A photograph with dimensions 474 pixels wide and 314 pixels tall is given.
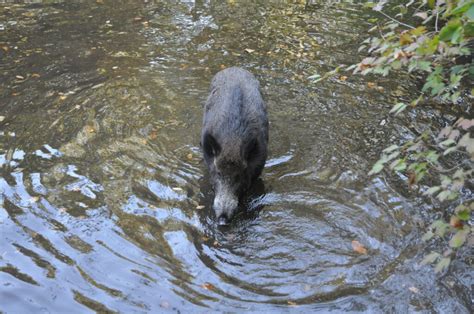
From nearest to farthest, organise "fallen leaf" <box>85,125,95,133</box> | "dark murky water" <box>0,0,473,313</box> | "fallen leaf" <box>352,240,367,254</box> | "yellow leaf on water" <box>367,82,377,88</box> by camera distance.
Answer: "dark murky water" <box>0,0,473,313</box> → "fallen leaf" <box>352,240,367,254</box> → "fallen leaf" <box>85,125,95,133</box> → "yellow leaf on water" <box>367,82,377,88</box>

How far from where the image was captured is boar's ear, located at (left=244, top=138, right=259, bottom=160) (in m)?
6.65

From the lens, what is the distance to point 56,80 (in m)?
9.96

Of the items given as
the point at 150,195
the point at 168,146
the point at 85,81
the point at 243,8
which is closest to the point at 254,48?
the point at 243,8

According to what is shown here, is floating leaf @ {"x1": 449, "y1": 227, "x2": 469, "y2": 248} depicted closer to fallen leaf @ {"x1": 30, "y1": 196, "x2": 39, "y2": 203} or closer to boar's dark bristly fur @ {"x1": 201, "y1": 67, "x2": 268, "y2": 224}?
boar's dark bristly fur @ {"x1": 201, "y1": 67, "x2": 268, "y2": 224}

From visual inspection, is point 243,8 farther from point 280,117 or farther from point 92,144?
point 92,144

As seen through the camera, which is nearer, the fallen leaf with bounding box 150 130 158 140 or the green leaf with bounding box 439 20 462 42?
the green leaf with bounding box 439 20 462 42

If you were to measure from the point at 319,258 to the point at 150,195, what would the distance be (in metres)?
2.31

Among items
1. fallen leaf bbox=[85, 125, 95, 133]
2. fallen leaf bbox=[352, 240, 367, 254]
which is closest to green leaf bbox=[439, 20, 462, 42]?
fallen leaf bbox=[352, 240, 367, 254]

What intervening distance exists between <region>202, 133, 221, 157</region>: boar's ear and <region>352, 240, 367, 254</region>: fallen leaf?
6.36 feet

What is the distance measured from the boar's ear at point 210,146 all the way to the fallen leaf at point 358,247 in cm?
194

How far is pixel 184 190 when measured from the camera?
6938 mm

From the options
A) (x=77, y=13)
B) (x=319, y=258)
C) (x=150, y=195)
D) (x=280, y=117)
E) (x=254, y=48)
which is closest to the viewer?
(x=319, y=258)

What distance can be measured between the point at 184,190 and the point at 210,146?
69 centimetres

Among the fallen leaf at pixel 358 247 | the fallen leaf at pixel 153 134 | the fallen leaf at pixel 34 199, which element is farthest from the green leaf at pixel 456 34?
the fallen leaf at pixel 153 134
